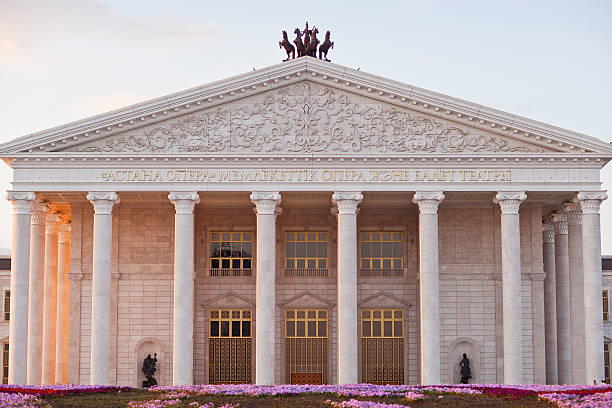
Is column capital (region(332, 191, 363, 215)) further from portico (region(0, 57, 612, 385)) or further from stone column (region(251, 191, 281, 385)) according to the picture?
stone column (region(251, 191, 281, 385))

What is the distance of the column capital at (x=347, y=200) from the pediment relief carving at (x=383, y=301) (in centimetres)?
810

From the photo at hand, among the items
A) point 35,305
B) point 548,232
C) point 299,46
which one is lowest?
point 35,305

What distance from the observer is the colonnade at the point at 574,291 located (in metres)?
51.3

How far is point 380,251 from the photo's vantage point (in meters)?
59.1

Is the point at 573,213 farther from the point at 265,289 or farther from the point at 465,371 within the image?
the point at 265,289

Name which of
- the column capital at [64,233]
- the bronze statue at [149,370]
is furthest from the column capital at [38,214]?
the bronze statue at [149,370]

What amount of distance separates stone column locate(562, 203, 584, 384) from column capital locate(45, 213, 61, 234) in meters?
30.1

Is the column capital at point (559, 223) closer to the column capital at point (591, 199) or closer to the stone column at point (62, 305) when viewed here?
the column capital at point (591, 199)

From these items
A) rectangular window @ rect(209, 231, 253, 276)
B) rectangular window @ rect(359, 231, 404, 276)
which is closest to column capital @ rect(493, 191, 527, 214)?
rectangular window @ rect(359, 231, 404, 276)

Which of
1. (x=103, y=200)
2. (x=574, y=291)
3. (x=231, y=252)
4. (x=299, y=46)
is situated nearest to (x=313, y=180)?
(x=299, y=46)

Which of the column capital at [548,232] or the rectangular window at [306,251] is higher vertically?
the column capital at [548,232]

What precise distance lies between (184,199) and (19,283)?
378 inches

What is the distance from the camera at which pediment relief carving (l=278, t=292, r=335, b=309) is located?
191ft

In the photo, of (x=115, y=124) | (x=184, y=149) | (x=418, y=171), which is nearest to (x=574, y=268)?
(x=418, y=171)
